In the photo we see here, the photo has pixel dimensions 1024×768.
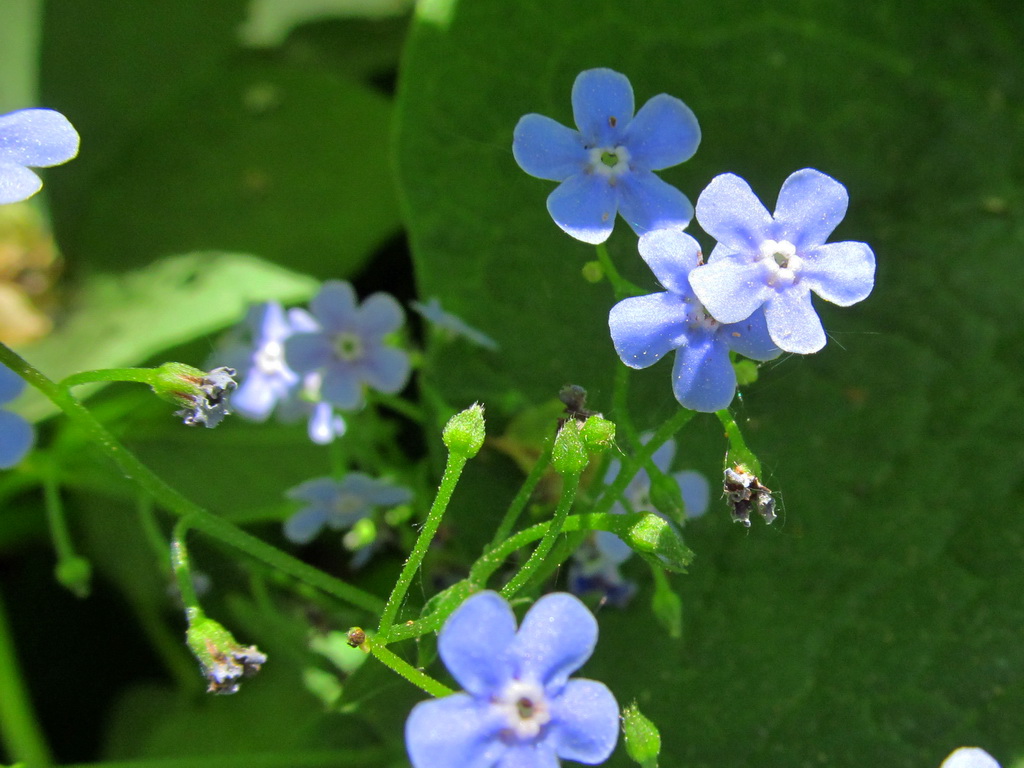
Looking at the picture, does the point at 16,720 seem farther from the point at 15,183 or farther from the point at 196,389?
the point at 15,183

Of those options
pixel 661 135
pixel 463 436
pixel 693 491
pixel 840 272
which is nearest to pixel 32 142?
pixel 463 436

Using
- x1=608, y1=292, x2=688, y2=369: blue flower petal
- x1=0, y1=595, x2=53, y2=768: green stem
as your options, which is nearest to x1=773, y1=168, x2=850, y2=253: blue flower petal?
x1=608, y1=292, x2=688, y2=369: blue flower petal

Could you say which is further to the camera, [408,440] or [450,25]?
[408,440]

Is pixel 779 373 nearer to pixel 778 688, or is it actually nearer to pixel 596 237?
pixel 778 688

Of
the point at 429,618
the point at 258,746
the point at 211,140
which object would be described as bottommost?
the point at 258,746

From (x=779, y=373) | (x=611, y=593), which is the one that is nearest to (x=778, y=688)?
(x=611, y=593)

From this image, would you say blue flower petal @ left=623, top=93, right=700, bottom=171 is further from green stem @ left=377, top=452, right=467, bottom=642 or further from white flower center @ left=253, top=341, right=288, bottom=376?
white flower center @ left=253, top=341, right=288, bottom=376
